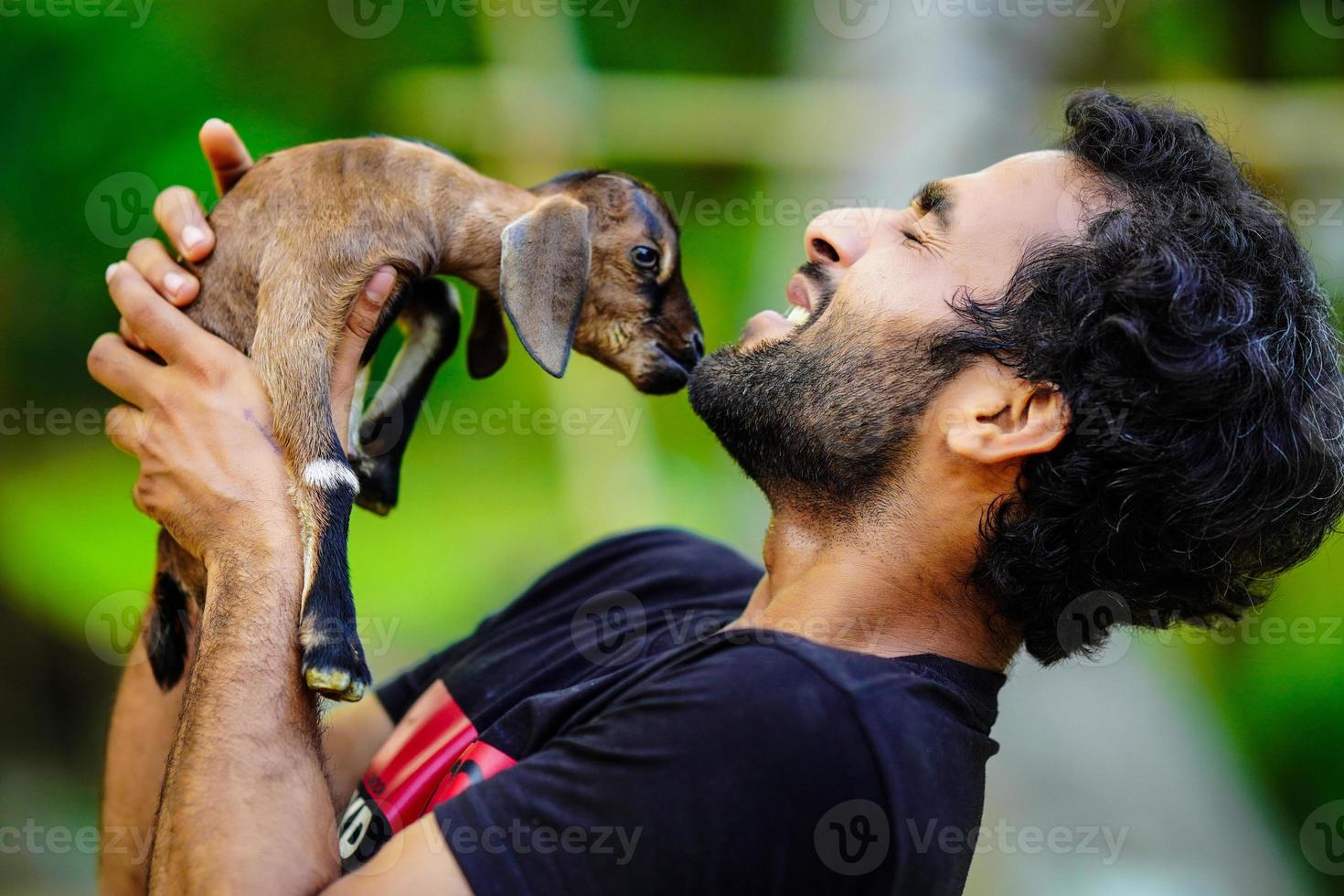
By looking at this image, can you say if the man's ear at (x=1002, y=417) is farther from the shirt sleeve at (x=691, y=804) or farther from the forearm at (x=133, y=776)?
the forearm at (x=133, y=776)

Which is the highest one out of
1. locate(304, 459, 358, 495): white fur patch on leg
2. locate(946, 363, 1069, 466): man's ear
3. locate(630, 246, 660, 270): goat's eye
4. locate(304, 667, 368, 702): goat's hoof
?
locate(630, 246, 660, 270): goat's eye

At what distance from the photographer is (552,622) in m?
2.02

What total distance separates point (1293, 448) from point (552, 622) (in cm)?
127

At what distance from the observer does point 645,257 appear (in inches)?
93.5

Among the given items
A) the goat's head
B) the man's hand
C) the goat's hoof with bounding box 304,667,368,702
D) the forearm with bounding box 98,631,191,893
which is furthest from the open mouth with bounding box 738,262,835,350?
the forearm with bounding box 98,631,191,893

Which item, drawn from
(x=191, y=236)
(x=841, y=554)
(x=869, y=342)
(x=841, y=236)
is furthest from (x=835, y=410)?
(x=191, y=236)

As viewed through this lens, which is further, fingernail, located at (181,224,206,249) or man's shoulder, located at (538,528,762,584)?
→ man's shoulder, located at (538,528,762,584)

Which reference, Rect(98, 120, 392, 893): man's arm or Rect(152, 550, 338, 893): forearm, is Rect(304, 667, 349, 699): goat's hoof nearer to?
Rect(152, 550, 338, 893): forearm

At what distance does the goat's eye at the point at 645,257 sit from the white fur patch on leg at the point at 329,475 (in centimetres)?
82

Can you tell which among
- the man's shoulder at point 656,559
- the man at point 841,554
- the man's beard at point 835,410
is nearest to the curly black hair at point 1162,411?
the man at point 841,554

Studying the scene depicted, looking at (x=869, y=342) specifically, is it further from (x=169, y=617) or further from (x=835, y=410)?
(x=169, y=617)

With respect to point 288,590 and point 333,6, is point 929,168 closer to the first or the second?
point 333,6

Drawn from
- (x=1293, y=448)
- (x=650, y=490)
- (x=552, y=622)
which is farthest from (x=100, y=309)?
(x=1293, y=448)

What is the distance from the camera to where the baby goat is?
184cm
